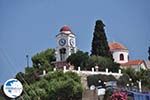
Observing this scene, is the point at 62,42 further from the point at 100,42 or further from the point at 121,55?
the point at 100,42

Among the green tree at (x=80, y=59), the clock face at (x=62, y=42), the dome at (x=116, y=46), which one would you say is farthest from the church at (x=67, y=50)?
the green tree at (x=80, y=59)

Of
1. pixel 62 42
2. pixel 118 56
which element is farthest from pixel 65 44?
pixel 118 56

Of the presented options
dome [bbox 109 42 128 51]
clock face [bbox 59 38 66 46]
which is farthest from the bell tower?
dome [bbox 109 42 128 51]

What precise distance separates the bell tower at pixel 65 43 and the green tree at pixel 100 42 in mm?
8782

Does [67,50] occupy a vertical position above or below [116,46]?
below

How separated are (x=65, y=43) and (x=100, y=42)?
12254 mm

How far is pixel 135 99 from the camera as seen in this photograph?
31.2 meters

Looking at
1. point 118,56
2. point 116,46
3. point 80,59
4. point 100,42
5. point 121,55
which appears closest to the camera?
point 80,59

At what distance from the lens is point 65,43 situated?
87688 millimetres

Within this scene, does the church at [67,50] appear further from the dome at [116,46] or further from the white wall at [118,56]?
the dome at [116,46]


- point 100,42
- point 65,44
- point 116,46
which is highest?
point 116,46

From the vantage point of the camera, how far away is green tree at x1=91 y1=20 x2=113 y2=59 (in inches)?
3024

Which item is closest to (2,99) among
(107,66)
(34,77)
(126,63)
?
(34,77)

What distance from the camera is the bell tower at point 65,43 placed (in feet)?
283
